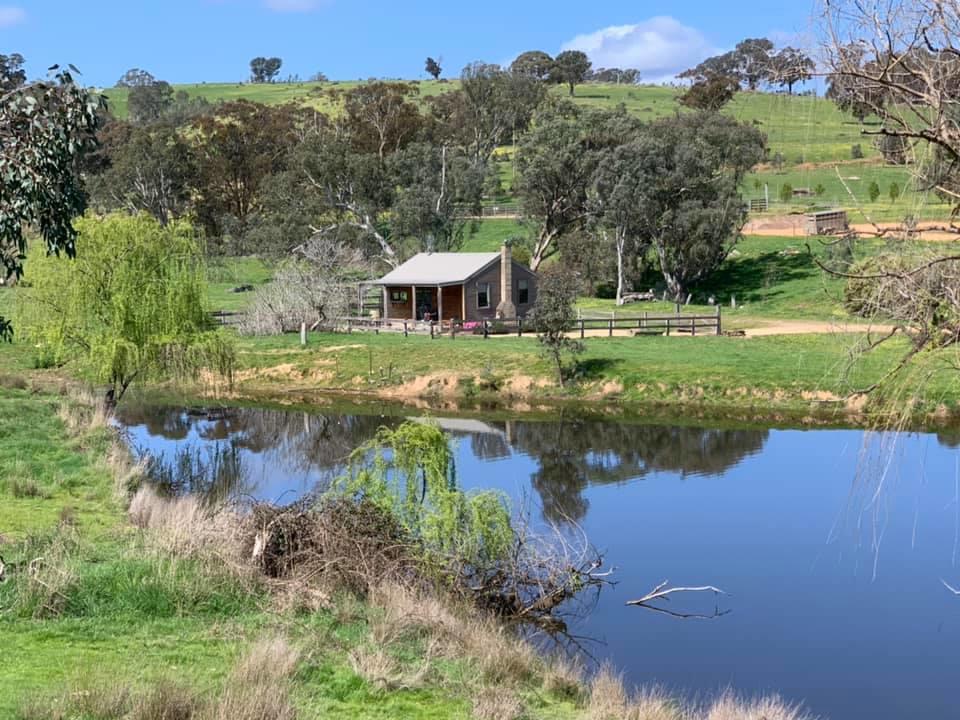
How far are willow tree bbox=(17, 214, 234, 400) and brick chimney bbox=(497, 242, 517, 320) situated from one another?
24.5 metres

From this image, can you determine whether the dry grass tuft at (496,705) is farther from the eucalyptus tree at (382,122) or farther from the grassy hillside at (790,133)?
the eucalyptus tree at (382,122)

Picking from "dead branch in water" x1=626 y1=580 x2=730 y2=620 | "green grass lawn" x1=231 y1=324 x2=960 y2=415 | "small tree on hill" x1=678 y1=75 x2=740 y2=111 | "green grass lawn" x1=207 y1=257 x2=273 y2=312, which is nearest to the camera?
"dead branch in water" x1=626 y1=580 x2=730 y2=620

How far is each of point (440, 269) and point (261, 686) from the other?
1724 inches

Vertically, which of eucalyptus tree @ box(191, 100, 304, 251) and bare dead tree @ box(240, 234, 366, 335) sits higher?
eucalyptus tree @ box(191, 100, 304, 251)

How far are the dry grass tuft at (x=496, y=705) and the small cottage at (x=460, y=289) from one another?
132 feet

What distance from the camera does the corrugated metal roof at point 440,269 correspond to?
50969 mm

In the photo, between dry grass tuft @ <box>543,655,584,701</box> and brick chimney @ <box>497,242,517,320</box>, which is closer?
dry grass tuft @ <box>543,655,584,701</box>

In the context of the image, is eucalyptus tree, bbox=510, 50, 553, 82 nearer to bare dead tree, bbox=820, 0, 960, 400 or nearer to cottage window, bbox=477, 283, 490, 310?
cottage window, bbox=477, 283, 490, 310

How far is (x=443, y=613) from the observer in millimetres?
13516

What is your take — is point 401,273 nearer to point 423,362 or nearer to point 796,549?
point 423,362

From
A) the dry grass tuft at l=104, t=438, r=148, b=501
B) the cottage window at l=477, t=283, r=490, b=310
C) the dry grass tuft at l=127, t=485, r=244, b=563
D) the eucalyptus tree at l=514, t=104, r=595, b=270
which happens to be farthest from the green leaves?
the eucalyptus tree at l=514, t=104, r=595, b=270

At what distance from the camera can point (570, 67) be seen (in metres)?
124

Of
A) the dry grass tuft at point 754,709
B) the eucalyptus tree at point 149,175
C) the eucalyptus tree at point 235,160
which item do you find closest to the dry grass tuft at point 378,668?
the dry grass tuft at point 754,709

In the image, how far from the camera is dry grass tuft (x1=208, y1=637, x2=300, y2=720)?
8.77 meters
